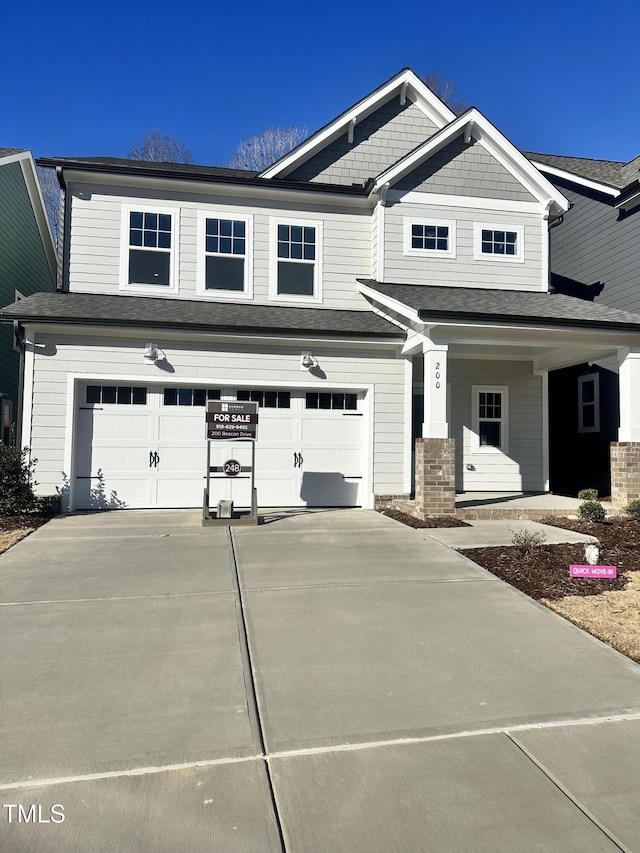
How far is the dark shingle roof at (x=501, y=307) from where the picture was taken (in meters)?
9.34

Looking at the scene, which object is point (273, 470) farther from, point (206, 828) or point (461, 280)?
point (206, 828)

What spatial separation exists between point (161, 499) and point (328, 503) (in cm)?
318

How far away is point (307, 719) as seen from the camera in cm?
307

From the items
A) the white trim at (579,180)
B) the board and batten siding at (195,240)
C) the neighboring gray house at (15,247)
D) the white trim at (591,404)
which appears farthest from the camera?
the neighboring gray house at (15,247)

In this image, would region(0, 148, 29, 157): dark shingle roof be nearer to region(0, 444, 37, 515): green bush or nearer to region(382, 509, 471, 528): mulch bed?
region(0, 444, 37, 515): green bush

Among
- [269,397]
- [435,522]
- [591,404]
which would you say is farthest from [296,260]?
[591,404]

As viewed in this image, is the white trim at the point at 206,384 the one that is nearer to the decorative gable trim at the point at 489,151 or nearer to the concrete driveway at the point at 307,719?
the decorative gable trim at the point at 489,151

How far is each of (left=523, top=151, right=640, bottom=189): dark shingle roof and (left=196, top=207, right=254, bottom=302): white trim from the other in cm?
864

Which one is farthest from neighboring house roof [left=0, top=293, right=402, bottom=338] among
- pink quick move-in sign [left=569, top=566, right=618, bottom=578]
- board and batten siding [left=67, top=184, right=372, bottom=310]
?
pink quick move-in sign [left=569, top=566, right=618, bottom=578]

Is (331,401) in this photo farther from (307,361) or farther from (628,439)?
(628,439)

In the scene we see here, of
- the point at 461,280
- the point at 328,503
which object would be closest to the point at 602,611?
the point at 328,503

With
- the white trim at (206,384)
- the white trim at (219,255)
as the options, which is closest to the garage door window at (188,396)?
the white trim at (206,384)

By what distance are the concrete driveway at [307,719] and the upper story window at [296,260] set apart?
7.55 metres

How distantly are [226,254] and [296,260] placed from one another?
147 centimetres
